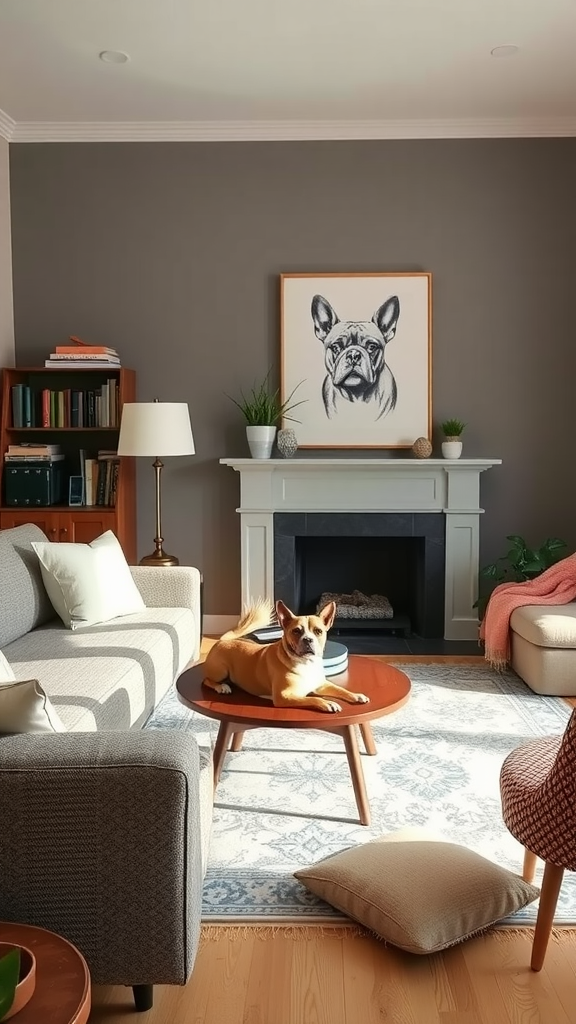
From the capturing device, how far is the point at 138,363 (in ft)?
17.0

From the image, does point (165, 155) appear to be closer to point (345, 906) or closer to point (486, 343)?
point (486, 343)

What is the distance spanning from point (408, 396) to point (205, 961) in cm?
366

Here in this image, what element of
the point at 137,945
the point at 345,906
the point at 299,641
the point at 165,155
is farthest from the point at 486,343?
the point at 137,945

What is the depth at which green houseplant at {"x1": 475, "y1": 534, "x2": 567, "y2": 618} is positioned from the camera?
4.70m

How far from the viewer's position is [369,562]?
17.7 ft

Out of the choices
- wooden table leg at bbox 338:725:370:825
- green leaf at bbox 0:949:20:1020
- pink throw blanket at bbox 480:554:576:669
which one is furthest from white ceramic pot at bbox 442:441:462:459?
green leaf at bbox 0:949:20:1020

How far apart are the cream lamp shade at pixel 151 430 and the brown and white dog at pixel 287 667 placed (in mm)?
1868

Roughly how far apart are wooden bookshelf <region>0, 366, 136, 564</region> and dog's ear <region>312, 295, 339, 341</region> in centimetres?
111

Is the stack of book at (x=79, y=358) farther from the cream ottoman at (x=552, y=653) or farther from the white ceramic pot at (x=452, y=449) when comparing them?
the cream ottoman at (x=552, y=653)

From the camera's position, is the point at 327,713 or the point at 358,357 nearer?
the point at 327,713

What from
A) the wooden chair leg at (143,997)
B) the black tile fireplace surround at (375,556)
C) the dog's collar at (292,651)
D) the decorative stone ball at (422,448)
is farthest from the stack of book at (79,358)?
the wooden chair leg at (143,997)

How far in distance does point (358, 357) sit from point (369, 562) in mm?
1235

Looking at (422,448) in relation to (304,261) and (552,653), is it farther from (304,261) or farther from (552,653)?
(552,653)

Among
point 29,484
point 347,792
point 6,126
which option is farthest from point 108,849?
point 6,126
